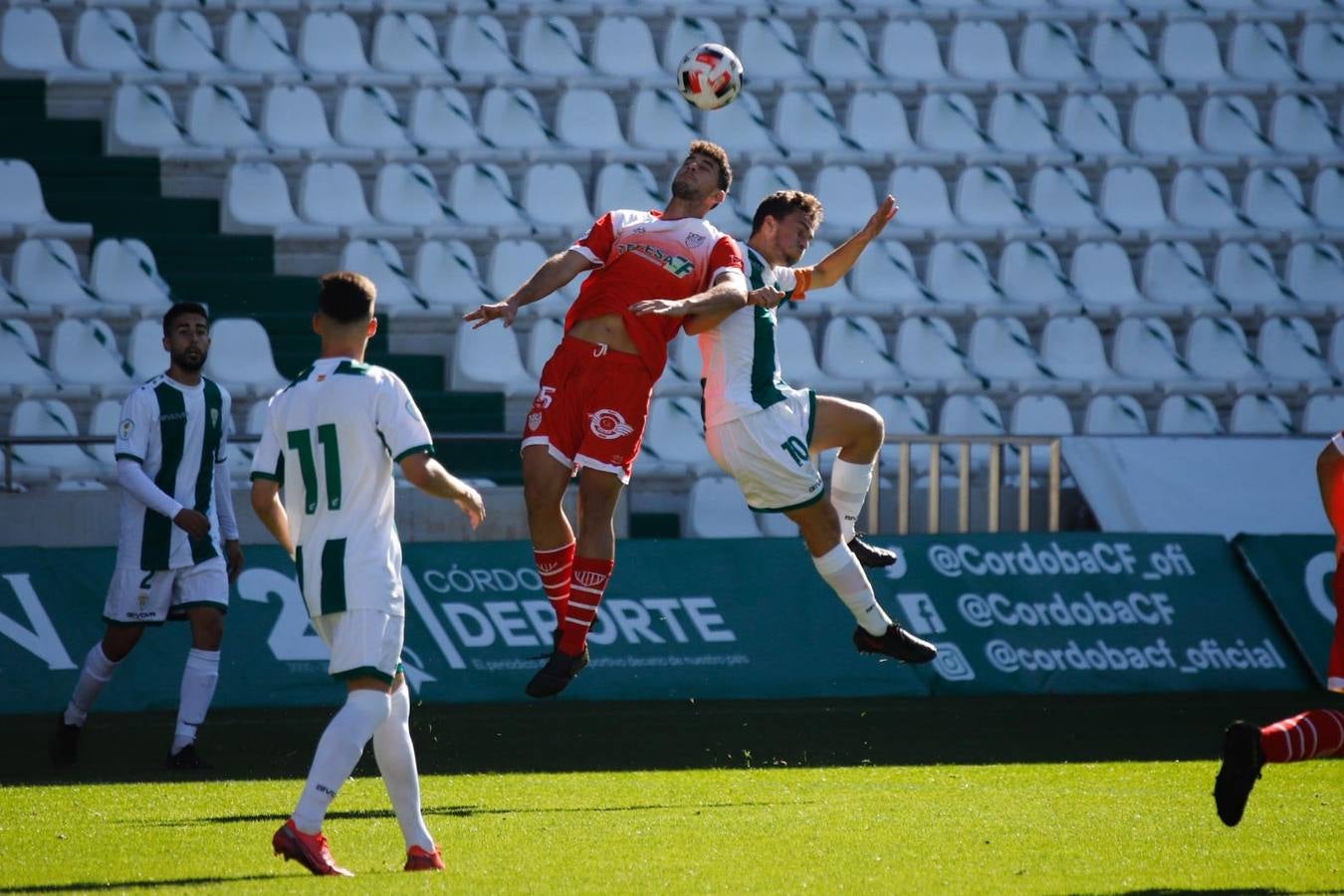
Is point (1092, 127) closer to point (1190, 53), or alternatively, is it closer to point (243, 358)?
point (1190, 53)

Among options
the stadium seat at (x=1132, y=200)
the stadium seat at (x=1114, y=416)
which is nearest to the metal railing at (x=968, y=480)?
the stadium seat at (x=1114, y=416)

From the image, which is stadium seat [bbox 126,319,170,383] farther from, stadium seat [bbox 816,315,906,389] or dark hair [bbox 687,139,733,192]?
dark hair [bbox 687,139,733,192]

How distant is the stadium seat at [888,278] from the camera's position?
14.4 m

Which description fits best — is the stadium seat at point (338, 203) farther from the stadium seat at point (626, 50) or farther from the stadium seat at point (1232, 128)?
the stadium seat at point (1232, 128)

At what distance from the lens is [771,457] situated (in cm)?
703

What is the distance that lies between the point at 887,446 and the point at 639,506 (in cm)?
187

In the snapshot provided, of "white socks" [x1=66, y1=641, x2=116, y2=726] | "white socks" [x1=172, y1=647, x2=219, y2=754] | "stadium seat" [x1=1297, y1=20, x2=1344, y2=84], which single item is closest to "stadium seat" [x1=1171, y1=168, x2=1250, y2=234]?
"stadium seat" [x1=1297, y1=20, x2=1344, y2=84]

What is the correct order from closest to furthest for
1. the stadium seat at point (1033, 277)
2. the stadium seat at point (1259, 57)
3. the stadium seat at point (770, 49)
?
1. the stadium seat at point (1033, 277)
2. the stadium seat at point (770, 49)
3. the stadium seat at point (1259, 57)

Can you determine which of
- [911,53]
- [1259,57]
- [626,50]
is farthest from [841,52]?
[1259,57]

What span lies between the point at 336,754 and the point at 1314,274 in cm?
1242

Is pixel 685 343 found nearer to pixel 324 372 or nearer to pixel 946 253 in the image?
pixel 946 253

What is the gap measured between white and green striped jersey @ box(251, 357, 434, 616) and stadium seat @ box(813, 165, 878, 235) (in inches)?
382

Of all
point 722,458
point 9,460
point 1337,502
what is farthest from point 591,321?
point 9,460

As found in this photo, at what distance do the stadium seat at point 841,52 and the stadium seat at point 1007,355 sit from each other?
2.52m
